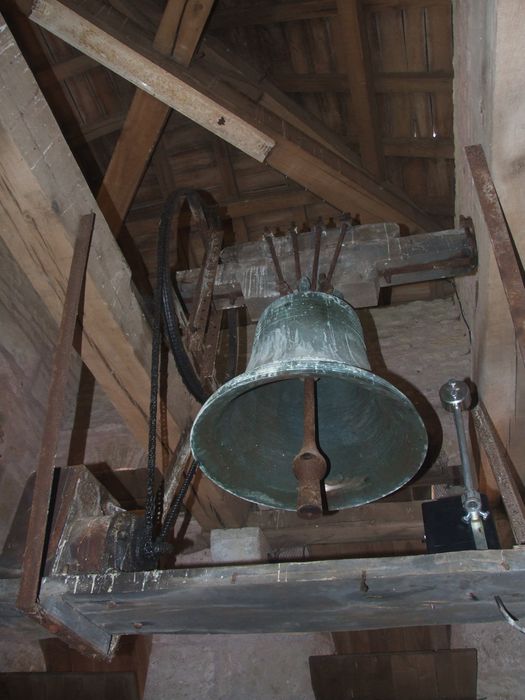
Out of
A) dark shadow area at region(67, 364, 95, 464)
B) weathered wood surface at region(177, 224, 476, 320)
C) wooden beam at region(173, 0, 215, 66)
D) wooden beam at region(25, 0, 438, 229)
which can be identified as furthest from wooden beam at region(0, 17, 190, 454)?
dark shadow area at region(67, 364, 95, 464)

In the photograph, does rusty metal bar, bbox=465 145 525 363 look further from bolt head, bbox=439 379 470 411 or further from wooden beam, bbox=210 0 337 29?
wooden beam, bbox=210 0 337 29

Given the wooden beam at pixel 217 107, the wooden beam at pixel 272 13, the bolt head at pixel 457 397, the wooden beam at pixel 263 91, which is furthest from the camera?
the wooden beam at pixel 263 91

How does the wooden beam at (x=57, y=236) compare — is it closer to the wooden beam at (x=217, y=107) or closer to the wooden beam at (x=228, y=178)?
the wooden beam at (x=217, y=107)

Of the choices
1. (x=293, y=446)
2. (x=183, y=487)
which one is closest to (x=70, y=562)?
(x=183, y=487)

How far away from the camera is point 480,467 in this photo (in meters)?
3.13

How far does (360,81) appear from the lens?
3.75 metres

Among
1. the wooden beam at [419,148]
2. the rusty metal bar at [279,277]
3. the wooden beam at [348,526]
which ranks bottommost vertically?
the wooden beam at [348,526]

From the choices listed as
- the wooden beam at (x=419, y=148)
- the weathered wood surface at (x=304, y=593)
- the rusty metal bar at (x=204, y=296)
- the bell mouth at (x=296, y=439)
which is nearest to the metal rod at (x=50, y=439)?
the weathered wood surface at (x=304, y=593)

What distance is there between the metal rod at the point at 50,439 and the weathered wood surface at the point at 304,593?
0.19 ft

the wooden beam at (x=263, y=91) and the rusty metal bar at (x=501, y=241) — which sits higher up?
the wooden beam at (x=263, y=91)

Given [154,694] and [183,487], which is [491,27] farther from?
[154,694]

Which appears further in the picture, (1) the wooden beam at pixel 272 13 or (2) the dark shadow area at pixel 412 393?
(1) the wooden beam at pixel 272 13

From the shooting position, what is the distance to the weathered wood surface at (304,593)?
143 centimetres

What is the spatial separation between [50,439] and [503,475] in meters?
1.54
